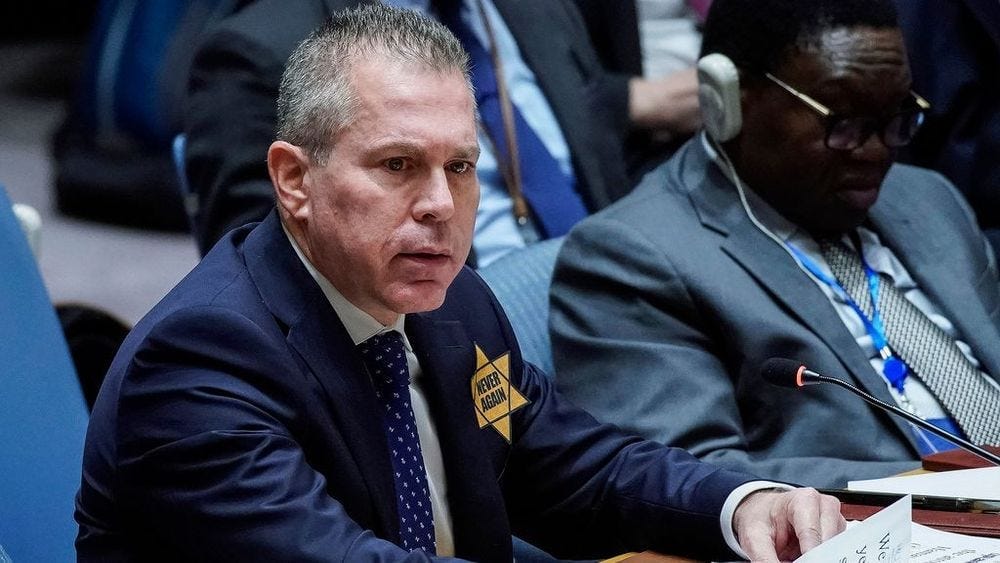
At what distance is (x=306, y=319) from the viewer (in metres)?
1.53

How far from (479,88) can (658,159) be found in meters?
0.62

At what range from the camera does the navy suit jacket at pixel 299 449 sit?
4.56 ft

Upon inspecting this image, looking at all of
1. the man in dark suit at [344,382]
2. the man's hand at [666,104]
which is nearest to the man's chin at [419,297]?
the man in dark suit at [344,382]

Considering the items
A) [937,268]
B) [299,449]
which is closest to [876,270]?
[937,268]

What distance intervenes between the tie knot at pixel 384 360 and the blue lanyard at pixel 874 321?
2.99 feet

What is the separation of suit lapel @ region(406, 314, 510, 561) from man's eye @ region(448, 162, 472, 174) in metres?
0.22

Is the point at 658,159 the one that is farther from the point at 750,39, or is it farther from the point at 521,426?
the point at 521,426

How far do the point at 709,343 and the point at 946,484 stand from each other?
482mm

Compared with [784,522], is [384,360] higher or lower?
higher

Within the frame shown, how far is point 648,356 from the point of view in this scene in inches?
82.9

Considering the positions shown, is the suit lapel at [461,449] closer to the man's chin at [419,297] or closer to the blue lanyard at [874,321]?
the man's chin at [419,297]

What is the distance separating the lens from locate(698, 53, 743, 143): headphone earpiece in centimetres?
228

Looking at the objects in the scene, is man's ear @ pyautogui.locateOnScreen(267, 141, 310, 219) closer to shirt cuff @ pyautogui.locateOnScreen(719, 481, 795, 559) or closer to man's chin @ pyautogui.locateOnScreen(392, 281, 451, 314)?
man's chin @ pyautogui.locateOnScreen(392, 281, 451, 314)

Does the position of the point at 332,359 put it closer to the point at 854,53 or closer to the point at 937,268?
the point at 854,53
